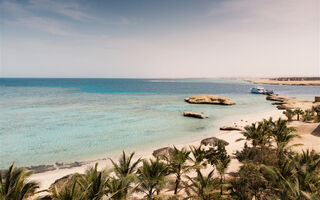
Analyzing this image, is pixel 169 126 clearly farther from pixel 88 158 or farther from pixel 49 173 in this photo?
pixel 49 173

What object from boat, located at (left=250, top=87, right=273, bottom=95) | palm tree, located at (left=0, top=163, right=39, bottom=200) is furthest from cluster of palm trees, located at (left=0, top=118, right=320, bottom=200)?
boat, located at (left=250, top=87, right=273, bottom=95)

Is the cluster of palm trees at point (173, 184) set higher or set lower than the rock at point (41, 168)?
higher

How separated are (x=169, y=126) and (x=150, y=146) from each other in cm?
1126

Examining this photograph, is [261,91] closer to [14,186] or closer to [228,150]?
[228,150]

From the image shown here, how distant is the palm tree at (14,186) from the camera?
29.0ft

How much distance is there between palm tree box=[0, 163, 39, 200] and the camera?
884 cm

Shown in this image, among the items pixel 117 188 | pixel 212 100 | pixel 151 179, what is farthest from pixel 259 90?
pixel 117 188

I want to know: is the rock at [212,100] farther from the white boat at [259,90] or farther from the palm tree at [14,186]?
the palm tree at [14,186]

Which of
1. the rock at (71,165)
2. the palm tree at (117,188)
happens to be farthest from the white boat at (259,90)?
the palm tree at (117,188)

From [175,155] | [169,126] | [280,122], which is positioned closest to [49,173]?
[175,155]

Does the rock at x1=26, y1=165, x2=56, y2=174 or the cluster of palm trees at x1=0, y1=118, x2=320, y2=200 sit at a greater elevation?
the cluster of palm trees at x1=0, y1=118, x2=320, y2=200

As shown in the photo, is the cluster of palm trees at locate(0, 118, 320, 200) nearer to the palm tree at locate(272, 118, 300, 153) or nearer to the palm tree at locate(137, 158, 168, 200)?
the palm tree at locate(137, 158, 168, 200)

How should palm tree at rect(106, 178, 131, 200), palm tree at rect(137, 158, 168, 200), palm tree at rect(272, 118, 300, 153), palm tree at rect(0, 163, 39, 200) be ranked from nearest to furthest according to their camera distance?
1. palm tree at rect(0, 163, 39, 200)
2. palm tree at rect(106, 178, 131, 200)
3. palm tree at rect(137, 158, 168, 200)
4. palm tree at rect(272, 118, 300, 153)

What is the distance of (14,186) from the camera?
8.98 metres
